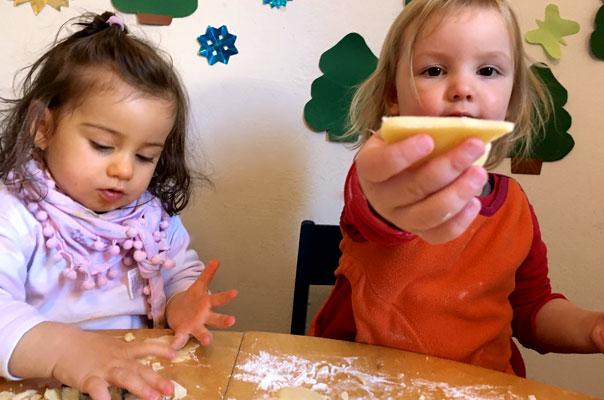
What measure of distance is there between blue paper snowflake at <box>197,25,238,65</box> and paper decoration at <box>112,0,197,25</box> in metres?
0.07

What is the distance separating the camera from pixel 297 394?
2.01 ft

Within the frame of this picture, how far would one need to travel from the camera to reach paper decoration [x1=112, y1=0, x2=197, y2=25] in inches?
43.8

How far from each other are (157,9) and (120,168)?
0.51 metres

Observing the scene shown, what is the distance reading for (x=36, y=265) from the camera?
84cm

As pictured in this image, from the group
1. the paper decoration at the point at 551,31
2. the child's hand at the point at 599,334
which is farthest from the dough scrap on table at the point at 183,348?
the paper decoration at the point at 551,31

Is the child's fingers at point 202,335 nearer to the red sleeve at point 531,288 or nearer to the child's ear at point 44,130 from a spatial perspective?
the child's ear at point 44,130

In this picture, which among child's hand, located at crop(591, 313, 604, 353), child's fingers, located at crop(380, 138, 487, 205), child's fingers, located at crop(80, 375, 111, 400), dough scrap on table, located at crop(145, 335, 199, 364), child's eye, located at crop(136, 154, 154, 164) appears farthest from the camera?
child's eye, located at crop(136, 154, 154, 164)

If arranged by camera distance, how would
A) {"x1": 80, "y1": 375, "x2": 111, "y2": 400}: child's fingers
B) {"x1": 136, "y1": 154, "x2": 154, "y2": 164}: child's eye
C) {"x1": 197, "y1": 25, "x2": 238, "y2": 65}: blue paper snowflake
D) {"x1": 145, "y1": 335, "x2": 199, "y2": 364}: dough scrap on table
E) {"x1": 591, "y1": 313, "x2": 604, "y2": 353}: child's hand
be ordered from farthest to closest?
{"x1": 197, "y1": 25, "x2": 238, "y2": 65}: blue paper snowflake, {"x1": 136, "y1": 154, "x2": 154, "y2": 164}: child's eye, {"x1": 591, "y1": 313, "x2": 604, "y2": 353}: child's hand, {"x1": 145, "y1": 335, "x2": 199, "y2": 364}: dough scrap on table, {"x1": 80, "y1": 375, "x2": 111, "y2": 400}: child's fingers

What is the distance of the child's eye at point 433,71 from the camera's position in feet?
2.56

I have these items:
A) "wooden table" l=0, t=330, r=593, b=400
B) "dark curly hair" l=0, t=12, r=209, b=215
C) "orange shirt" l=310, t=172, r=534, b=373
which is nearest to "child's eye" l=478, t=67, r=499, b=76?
"orange shirt" l=310, t=172, r=534, b=373

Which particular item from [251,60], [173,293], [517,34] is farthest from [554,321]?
[251,60]

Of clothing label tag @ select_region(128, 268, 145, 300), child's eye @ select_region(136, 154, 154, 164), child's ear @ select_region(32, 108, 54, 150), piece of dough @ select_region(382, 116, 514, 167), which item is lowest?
clothing label tag @ select_region(128, 268, 145, 300)

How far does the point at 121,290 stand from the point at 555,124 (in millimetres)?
1213

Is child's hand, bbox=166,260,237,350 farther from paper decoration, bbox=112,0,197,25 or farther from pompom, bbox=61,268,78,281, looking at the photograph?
paper decoration, bbox=112,0,197,25
